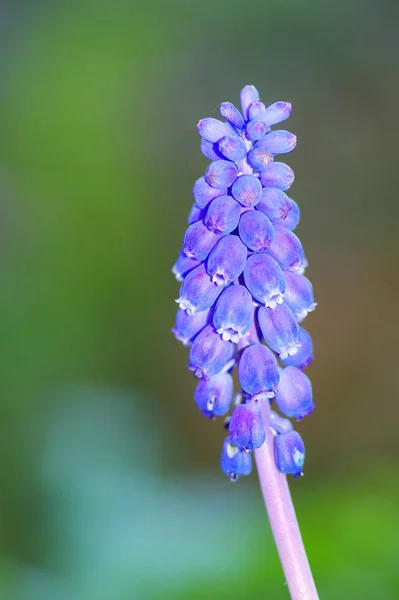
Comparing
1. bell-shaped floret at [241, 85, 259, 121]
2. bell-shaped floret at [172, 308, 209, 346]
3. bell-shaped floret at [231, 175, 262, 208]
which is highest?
bell-shaped floret at [241, 85, 259, 121]

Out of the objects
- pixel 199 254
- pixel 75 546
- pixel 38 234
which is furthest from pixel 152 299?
pixel 199 254

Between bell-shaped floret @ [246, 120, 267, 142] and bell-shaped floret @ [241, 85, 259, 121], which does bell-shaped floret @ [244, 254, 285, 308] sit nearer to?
bell-shaped floret @ [246, 120, 267, 142]

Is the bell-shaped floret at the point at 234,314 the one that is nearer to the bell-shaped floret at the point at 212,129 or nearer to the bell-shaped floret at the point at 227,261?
the bell-shaped floret at the point at 227,261

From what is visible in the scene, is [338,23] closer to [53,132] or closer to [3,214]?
[53,132]

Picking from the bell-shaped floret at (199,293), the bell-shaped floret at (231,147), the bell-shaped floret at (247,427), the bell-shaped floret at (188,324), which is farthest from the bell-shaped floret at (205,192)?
the bell-shaped floret at (247,427)

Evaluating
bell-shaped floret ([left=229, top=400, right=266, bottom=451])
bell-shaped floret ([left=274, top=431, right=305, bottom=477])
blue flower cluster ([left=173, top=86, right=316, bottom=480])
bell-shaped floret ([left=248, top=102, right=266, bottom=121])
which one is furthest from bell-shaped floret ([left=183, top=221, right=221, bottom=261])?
bell-shaped floret ([left=274, top=431, right=305, bottom=477])

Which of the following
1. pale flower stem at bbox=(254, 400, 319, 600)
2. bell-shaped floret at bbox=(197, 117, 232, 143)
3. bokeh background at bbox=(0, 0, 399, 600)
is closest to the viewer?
pale flower stem at bbox=(254, 400, 319, 600)

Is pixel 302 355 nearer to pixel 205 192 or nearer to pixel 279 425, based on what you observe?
pixel 279 425
